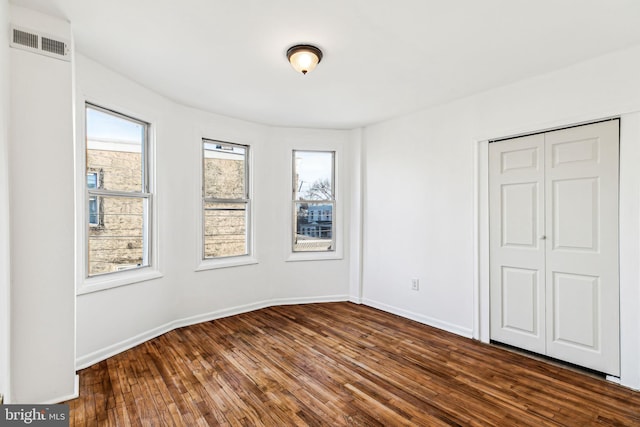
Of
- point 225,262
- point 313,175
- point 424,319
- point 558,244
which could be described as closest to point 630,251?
point 558,244

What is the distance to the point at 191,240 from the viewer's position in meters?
3.88

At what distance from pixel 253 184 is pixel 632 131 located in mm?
3837

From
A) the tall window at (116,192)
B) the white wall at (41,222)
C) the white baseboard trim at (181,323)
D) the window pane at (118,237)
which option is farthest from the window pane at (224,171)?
the white wall at (41,222)

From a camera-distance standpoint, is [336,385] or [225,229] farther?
[225,229]

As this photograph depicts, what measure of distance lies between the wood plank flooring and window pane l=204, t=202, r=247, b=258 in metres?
1.12

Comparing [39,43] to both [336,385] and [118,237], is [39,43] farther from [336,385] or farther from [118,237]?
[336,385]

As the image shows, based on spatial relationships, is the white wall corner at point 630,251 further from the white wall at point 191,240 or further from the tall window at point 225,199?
the tall window at point 225,199

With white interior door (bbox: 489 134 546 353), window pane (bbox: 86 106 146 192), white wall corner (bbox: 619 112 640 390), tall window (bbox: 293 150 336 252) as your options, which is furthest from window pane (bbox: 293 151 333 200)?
white wall corner (bbox: 619 112 640 390)

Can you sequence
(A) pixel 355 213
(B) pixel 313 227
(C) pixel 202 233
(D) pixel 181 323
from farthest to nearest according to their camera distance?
(B) pixel 313 227, (A) pixel 355 213, (C) pixel 202 233, (D) pixel 181 323

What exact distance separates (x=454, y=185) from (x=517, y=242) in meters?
0.86

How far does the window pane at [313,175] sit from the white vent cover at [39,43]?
9.77 feet

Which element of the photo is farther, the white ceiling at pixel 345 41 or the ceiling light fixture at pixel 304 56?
the ceiling light fixture at pixel 304 56

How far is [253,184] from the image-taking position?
446 centimetres

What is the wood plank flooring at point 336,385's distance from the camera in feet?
6.88
